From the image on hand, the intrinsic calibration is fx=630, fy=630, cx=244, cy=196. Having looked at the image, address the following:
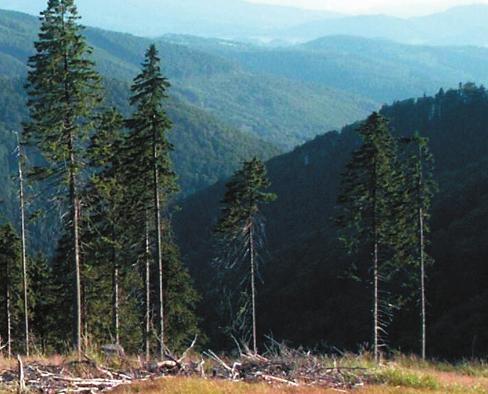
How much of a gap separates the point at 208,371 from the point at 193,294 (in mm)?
25509

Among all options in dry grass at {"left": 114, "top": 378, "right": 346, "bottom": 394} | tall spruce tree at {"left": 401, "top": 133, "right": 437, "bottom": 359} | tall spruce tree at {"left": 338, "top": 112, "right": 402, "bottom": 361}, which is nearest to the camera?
dry grass at {"left": 114, "top": 378, "right": 346, "bottom": 394}

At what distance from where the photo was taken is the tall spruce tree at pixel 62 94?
20516 millimetres

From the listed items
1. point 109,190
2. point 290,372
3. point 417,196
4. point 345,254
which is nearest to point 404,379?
point 290,372

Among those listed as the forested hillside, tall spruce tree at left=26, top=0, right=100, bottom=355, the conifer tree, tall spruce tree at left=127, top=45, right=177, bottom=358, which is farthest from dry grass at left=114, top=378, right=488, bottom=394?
the conifer tree

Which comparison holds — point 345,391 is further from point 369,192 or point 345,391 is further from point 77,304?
point 369,192

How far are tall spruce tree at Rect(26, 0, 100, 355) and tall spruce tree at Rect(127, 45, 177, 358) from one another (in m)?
3.29

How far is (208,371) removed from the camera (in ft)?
32.8

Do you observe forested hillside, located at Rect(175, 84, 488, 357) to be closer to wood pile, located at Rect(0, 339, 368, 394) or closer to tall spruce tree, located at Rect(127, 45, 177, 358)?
wood pile, located at Rect(0, 339, 368, 394)

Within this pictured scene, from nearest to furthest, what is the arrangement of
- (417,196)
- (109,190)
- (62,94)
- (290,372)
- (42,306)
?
1. (290,372)
2. (62,94)
3. (109,190)
4. (417,196)
5. (42,306)

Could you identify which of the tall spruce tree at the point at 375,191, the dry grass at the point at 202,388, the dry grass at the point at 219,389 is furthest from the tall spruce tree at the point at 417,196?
the dry grass at the point at 202,388

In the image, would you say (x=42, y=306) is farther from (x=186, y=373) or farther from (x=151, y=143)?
(x=186, y=373)

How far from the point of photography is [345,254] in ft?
237

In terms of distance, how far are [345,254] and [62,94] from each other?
182 feet

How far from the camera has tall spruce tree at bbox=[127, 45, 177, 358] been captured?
24.6 meters
